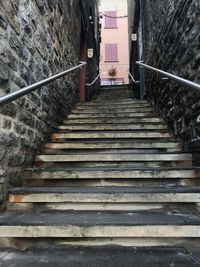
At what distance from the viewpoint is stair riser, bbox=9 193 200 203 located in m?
1.82

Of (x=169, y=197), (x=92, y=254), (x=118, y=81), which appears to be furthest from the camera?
(x=118, y=81)

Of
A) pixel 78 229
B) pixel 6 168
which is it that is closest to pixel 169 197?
pixel 78 229

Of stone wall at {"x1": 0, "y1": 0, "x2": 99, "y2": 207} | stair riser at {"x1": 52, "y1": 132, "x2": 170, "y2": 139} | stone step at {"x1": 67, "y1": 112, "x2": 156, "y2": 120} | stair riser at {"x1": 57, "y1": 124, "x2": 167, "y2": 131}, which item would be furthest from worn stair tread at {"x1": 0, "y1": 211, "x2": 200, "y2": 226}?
stone step at {"x1": 67, "y1": 112, "x2": 156, "y2": 120}

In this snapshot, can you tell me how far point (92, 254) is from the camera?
136 cm

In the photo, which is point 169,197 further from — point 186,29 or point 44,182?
point 186,29

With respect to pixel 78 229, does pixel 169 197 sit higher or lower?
higher

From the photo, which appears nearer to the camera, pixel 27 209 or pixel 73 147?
pixel 27 209

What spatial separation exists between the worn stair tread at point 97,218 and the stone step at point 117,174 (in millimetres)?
467

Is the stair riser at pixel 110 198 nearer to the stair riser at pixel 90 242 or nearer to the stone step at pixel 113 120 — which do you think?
the stair riser at pixel 90 242

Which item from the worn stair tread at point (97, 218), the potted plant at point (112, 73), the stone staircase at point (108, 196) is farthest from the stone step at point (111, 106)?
the potted plant at point (112, 73)

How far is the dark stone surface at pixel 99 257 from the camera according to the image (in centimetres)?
124

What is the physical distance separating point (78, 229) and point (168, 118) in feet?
7.52

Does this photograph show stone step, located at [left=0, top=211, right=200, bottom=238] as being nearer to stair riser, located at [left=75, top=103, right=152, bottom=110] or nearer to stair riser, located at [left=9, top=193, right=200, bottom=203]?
stair riser, located at [left=9, top=193, right=200, bottom=203]

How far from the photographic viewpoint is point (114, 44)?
16172mm
